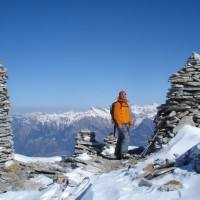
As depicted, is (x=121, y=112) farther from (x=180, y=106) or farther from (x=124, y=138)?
(x=180, y=106)

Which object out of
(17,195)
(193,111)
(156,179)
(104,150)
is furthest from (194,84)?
(17,195)

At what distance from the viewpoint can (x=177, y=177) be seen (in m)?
11.9

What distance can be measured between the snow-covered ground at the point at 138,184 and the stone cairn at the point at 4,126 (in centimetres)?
711

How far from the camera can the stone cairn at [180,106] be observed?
63.6 feet

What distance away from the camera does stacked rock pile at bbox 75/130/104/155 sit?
968 inches

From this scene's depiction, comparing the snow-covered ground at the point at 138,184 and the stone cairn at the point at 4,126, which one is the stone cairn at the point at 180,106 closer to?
the snow-covered ground at the point at 138,184

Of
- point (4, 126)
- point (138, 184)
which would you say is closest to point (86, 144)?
point (4, 126)

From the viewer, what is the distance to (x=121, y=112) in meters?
20.9

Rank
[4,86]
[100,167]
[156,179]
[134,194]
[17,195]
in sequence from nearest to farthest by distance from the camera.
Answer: [134,194] < [156,179] < [17,195] < [100,167] < [4,86]

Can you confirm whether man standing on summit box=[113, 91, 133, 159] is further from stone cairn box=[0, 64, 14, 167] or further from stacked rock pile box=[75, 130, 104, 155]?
stone cairn box=[0, 64, 14, 167]

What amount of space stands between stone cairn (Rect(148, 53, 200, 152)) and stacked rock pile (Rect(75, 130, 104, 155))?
503 cm

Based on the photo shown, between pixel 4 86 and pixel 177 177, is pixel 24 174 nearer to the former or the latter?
pixel 4 86

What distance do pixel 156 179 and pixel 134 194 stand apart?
4.24 feet

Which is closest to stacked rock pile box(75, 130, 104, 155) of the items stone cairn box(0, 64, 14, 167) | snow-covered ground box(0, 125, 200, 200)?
stone cairn box(0, 64, 14, 167)
